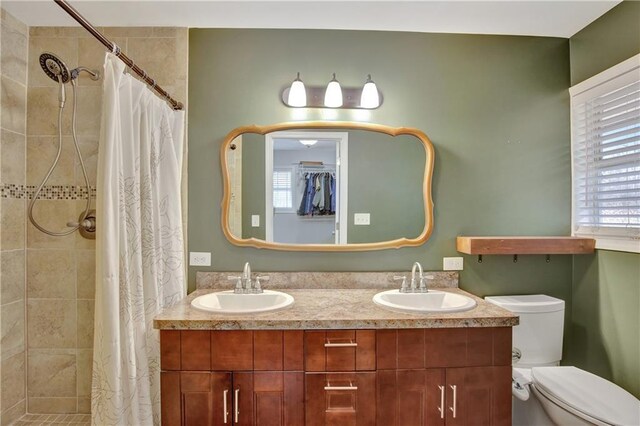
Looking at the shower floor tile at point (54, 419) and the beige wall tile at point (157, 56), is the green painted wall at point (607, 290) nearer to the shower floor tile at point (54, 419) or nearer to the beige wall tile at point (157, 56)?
the beige wall tile at point (157, 56)

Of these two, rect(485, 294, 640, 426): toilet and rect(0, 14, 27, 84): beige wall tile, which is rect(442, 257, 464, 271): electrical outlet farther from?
rect(0, 14, 27, 84): beige wall tile

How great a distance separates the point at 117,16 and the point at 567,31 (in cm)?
284

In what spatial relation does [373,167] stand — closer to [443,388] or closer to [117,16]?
[443,388]

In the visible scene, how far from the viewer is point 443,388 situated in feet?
4.59

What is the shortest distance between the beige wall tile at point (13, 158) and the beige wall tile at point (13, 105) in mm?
47

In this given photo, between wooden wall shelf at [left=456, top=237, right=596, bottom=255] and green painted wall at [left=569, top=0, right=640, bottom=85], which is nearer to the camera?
green painted wall at [left=569, top=0, right=640, bottom=85]

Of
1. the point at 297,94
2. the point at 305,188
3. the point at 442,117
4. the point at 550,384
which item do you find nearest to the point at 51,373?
the point at 305,188

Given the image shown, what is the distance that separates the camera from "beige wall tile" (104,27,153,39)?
1937 mm

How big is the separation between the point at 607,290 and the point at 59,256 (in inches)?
132

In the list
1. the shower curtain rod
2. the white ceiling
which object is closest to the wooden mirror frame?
the shower curtain rod

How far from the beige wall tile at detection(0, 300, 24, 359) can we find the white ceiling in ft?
5.72

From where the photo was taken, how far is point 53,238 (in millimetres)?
1890

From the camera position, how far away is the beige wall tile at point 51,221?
1885mm

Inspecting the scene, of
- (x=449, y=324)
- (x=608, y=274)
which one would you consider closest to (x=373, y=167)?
(x=449, y=324)
